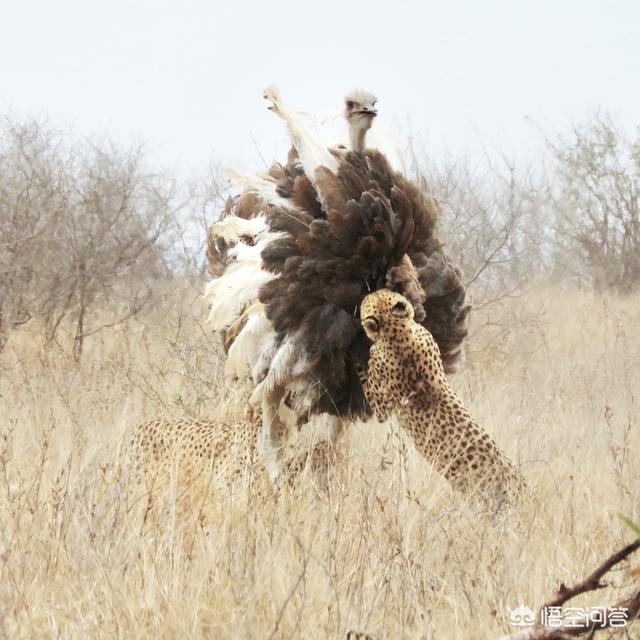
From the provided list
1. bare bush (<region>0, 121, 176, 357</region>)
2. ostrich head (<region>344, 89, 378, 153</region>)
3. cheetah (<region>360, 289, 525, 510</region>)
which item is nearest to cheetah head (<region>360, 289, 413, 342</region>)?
cheetah (<region>360, 289, 525, 510</region>)

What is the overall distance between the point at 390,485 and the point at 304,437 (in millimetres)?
538

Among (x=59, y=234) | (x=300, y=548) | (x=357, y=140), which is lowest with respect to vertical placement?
(x=300, y=548)

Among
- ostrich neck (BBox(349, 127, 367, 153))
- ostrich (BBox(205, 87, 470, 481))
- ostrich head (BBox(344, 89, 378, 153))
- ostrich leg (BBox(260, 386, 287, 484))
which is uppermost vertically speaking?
ostrich head (BBox(344, 89, 378, 153))

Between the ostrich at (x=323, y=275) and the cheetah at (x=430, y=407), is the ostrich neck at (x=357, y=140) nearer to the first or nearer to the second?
the ostrich at (x=323, y=275)

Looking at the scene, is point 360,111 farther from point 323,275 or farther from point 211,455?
point 211,455

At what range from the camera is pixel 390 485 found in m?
3.96

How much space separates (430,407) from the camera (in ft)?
12.3

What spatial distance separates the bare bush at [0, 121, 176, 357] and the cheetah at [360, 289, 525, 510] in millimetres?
5554

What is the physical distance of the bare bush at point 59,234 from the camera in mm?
9055

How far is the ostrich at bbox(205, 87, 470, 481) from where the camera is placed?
152 inches

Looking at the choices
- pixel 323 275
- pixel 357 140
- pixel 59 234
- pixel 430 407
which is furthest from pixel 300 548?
pixel 59 234

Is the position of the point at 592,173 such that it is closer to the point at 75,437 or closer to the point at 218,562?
the point at 75,437

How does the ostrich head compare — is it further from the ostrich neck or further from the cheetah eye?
the cheetah eye

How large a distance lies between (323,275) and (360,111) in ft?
2.01
